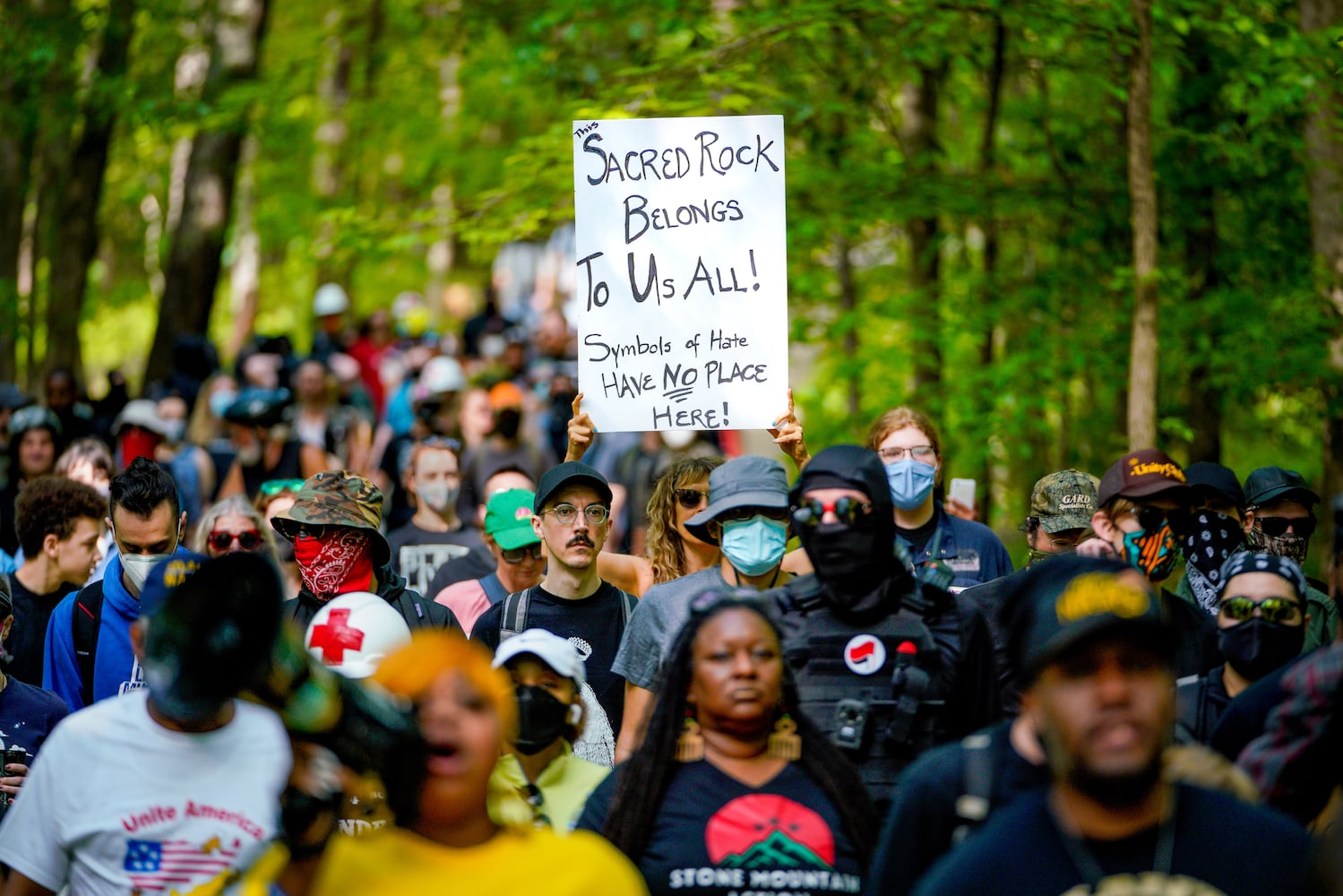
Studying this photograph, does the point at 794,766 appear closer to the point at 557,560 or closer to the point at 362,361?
the point at 557,560

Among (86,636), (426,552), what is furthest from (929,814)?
(426,552)

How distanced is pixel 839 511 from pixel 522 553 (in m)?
3.08

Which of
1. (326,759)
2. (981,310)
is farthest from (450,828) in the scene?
(981,310)

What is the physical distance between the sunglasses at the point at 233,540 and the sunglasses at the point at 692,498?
6.17ft

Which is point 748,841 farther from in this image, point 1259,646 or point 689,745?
point 1259,646

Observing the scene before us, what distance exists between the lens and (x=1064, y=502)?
677 cm

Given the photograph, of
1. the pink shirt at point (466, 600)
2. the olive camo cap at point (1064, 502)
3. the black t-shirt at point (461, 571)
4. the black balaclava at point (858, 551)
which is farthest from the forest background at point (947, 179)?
the black balaclava at point (858, 551)

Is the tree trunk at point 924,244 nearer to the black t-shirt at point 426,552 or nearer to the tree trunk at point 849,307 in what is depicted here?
the tree trunk at point 849,307

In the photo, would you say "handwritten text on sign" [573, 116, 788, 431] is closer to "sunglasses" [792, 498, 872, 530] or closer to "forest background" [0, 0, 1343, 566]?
"sunglasses" [792, 498, 872, 530]

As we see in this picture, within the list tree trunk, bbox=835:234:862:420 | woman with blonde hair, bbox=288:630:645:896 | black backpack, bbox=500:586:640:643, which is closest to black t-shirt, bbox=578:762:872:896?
woman with blonde hair, bbox=288:630:645:896

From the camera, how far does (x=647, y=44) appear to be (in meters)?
12.5

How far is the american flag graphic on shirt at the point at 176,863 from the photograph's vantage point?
3.88 m

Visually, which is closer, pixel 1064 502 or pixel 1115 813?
pixel 1115 813

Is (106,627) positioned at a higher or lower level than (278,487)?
lower
